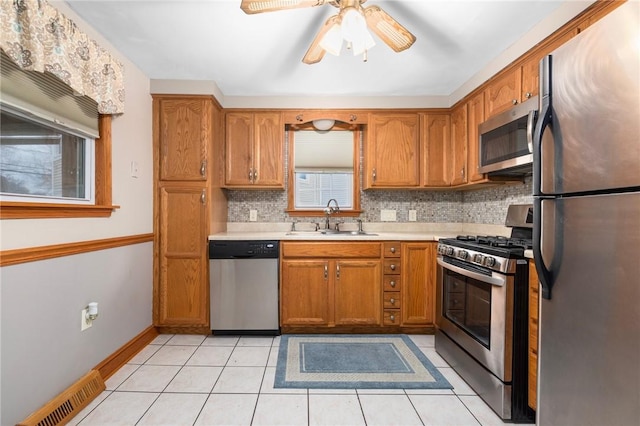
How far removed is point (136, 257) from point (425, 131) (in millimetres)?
2824

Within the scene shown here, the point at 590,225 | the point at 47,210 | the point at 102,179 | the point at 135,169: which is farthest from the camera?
the point at 135,169

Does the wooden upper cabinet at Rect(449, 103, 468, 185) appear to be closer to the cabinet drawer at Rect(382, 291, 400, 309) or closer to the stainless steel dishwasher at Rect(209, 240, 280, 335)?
the cabinet drawer at Rect(382, 291, 400, 309)

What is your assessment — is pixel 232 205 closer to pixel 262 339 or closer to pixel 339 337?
pixel 262 339

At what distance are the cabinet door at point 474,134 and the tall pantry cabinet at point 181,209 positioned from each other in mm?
2288

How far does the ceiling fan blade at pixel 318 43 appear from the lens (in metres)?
1.53

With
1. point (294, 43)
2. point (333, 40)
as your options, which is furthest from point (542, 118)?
point (294, 43)

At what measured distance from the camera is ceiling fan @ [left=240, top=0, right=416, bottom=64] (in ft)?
4.62

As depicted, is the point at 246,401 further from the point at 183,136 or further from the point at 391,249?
the point at 183,136

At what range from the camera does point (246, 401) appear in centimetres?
170

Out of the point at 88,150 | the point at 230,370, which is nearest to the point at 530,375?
the point at 230,370

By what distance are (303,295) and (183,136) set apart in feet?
5.82

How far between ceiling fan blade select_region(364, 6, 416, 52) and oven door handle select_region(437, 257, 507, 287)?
56.1 inches

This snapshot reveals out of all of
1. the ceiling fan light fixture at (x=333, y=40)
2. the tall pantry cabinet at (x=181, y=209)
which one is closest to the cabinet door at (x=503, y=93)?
the ceiling fan light fixture at (x=333, y=40)

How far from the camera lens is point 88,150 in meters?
1.94
